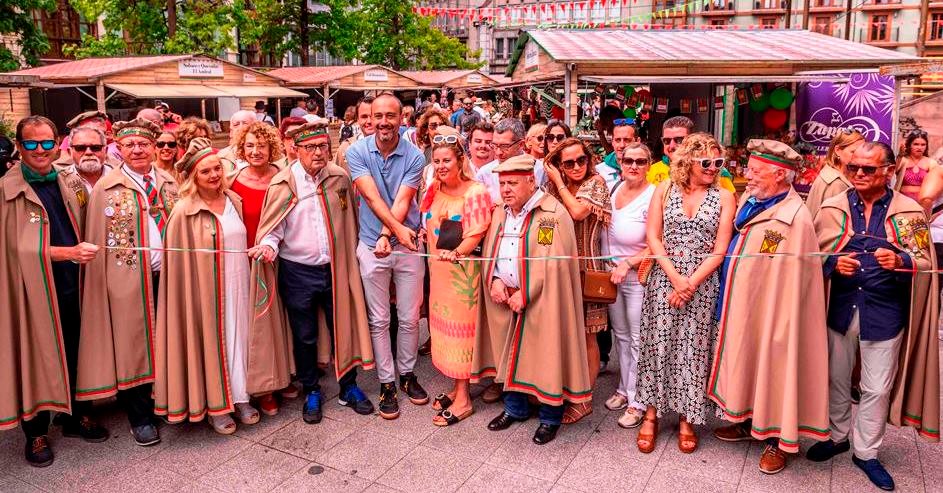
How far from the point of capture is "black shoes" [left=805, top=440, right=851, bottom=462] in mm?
3879

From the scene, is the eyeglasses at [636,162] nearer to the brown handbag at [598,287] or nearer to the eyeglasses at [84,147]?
the brown handbag at [598,287]

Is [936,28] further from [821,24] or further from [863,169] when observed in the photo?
[863,169]

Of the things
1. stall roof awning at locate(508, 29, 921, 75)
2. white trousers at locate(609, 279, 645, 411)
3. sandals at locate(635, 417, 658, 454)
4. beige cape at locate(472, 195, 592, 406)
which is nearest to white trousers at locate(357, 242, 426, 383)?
beige cape at locate(472, 195, 592, 406)

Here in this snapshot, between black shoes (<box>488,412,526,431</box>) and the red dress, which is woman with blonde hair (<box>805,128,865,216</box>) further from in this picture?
the red dress

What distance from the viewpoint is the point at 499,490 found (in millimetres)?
3664

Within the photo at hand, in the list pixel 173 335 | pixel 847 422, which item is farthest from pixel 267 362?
pixel 847 422

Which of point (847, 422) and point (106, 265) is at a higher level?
point (106, 265)

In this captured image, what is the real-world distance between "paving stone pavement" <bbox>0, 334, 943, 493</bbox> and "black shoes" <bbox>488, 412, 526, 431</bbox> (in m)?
0.04

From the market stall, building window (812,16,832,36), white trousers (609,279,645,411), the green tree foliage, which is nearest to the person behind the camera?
white trousers (609,279,645,411)

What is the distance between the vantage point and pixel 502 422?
438cm

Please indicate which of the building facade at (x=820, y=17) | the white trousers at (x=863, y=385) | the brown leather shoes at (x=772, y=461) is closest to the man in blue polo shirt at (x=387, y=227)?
the brown leather shoes at (x=772, y=461)

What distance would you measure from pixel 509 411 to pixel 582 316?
80 centimetres

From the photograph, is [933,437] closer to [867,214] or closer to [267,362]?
[867,214]

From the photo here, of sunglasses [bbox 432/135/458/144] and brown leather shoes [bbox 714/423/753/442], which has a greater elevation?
sunglasses [bbox 432/135/458/144]
